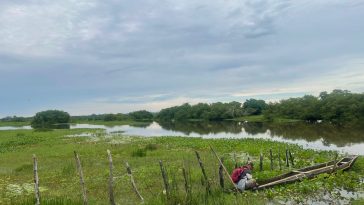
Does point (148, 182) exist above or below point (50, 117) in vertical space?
below

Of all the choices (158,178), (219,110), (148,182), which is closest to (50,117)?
(219,110)

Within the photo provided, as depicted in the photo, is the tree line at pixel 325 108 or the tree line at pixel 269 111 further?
the tree line at pixel 269 111

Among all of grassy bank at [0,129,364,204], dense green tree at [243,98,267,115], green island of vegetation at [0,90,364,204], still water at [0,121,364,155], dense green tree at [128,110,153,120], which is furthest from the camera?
dense green tree at [128,110,153,120]

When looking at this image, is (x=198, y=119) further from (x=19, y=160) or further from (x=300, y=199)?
(x=300, y=199)

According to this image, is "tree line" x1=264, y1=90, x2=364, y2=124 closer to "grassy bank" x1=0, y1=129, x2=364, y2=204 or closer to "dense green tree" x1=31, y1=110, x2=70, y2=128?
"grassy bank" x1=0, y1=129, x2=364, y2=204

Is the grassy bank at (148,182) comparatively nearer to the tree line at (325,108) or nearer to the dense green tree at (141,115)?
the tree line at (325,108)

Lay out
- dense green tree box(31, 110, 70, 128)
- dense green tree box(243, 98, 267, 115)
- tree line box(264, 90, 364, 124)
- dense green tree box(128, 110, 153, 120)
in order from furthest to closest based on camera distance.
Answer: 1. dense green tree box(128, 110, 153, 120)
2. dense green tree box(31, 110, 70, 128)
3. dense green tree box(243, 98, 267, 115)
4. tree line box(264, 90, 364, 124)

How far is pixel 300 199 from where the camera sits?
1467 cm

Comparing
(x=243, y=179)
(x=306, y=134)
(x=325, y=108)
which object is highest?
(x=325, y=108)

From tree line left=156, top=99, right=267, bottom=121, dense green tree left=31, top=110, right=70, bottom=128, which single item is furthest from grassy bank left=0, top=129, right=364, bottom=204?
dense green tree left=31, top=110, right=70, bottom=128

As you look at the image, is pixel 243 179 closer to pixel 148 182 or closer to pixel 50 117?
pixel 148 182

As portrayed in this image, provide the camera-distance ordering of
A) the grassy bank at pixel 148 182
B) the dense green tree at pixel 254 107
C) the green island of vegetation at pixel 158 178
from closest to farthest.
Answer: the grassy bank at pixel 148 182, the green island of vegetation at pixel 158 178, the dense green tree at pixel 254 107

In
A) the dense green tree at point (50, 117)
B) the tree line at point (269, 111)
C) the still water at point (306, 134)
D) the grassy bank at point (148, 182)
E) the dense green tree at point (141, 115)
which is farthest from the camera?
the dense green tree at point (141, 115)

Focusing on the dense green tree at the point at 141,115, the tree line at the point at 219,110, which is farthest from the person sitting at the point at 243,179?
the dense green tree at the point at 141,115
